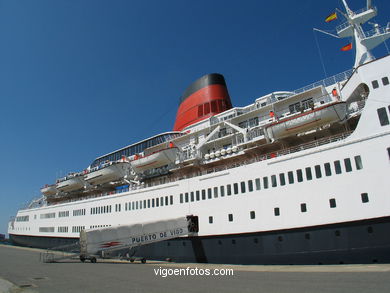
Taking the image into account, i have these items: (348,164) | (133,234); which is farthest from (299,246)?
(133,234)

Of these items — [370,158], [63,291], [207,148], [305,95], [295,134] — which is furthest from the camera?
[207,148]

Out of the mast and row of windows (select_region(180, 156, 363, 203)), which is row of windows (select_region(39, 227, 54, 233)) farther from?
the mast

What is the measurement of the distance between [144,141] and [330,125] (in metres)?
17.1

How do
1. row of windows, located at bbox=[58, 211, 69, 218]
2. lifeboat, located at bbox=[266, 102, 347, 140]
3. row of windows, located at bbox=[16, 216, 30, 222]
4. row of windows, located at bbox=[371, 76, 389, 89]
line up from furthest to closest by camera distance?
row of windows, located at bbox=[16, 216, 30, 222] < row of windows, located at bbox=[58, 211, 69, 218] < lifeboat, located at bbox=[266, 102, 347, 140] < row of windows, located at bbox=[371, 76, 389, 89]

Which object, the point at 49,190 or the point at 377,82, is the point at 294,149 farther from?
the point at 49,190

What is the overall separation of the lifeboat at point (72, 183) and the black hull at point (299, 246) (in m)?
17.3

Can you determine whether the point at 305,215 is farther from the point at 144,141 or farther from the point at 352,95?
the point at 144,141

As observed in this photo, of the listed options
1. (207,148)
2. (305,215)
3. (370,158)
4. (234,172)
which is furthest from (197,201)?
(370,158)

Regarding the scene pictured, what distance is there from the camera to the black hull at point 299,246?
11759 millimetres

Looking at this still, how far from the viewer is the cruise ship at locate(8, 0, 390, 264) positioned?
12336 millimetres

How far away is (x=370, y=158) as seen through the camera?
480 inches

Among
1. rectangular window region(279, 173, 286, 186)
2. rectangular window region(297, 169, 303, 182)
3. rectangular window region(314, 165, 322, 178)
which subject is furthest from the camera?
rectangular window region(279, 173, 286, 186)

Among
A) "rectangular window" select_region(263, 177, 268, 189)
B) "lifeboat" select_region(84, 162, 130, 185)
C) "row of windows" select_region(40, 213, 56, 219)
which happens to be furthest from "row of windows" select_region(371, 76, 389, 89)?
"row of windows" select_region(40, 213, 56, 219)

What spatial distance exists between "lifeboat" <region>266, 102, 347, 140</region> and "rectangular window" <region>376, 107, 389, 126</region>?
76.3 inches
